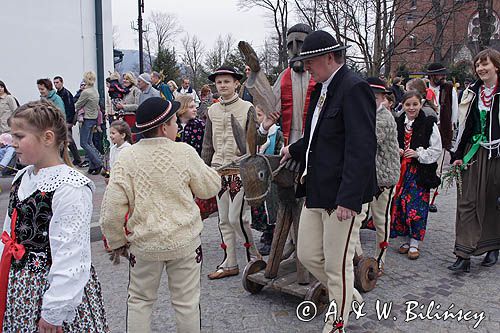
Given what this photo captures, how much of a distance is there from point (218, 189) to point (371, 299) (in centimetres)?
201

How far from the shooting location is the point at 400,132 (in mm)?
5824

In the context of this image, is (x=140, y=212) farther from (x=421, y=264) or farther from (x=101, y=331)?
(x=421, y=264)

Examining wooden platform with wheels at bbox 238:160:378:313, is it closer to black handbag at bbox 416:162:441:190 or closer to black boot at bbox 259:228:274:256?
black boot at bbox 259:228:274:256

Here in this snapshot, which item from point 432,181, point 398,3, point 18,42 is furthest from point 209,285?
point 398,3

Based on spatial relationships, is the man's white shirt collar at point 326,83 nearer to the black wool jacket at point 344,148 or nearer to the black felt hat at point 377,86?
the black wool jacket at point 344,148

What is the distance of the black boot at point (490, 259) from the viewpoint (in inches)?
213

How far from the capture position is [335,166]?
332 cm

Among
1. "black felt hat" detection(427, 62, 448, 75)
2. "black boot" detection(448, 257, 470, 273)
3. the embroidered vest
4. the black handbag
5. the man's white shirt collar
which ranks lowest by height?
"black boot" detection(448, 257, 470, 273)

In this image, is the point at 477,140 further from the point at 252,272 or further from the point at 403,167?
the point at 252,272

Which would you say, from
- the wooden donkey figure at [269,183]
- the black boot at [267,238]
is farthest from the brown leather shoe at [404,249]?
the wooden donkey figure at [269,183]

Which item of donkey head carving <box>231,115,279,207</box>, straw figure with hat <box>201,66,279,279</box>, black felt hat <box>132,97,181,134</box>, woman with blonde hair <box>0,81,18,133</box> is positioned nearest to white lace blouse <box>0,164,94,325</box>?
black felt hat <box>132,97,181,134</box>

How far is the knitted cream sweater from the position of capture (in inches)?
122

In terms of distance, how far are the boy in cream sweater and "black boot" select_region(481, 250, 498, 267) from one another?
11.5ft

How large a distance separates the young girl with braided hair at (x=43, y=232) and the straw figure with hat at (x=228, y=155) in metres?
2.42
